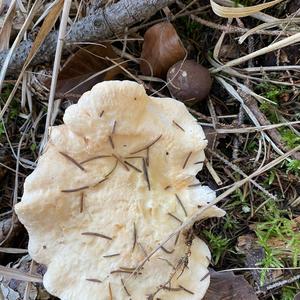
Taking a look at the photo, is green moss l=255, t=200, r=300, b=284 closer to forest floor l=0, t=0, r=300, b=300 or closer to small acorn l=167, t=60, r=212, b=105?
forest floor l=0, t=0, r=300, b=300

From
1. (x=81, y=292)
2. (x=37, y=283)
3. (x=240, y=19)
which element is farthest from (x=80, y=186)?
(x=240, y=19)

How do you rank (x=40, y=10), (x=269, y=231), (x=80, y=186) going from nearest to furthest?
1. (x=80, y=186)
2. (x=269, y=231)
3. (x=40, y=10)

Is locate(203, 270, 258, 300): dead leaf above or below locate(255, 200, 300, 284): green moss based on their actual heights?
below

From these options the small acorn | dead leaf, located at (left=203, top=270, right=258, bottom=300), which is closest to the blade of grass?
the small acorn

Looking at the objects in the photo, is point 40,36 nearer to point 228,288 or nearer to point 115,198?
point 115,198

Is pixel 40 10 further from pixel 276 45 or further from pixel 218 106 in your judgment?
pixel 276 45

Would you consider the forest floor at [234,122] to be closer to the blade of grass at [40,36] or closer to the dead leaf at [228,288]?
the dead leaf at [228,288]
